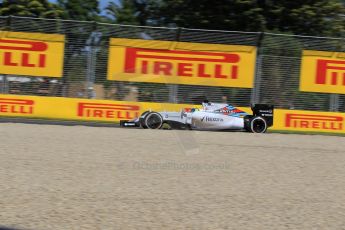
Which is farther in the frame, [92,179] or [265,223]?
[92,179]

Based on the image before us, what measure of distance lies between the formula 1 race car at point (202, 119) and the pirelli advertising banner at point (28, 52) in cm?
A: 329

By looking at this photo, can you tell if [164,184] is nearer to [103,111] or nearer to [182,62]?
[103,111]

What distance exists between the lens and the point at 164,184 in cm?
678

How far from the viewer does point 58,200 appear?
5.61 metres

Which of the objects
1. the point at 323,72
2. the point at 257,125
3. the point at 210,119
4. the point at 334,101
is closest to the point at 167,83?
the point at 210,119

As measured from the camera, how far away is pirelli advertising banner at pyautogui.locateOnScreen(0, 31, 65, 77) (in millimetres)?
16047

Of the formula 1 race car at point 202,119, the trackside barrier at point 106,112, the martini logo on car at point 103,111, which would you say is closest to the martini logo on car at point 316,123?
the trackside barrier at point 106,112

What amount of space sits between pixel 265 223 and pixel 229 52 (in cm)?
1176

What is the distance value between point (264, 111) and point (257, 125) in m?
0.48

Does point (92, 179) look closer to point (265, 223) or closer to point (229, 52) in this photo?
point (265, 223)

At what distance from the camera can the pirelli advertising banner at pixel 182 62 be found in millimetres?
16266

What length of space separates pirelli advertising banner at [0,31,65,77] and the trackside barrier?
0.93 meters

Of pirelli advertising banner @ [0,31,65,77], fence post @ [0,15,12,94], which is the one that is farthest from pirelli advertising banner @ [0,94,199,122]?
pirelli advertising banner @ [0,31,65,77]

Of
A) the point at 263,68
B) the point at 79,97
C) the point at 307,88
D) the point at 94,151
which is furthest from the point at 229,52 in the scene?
the point at 94,151
